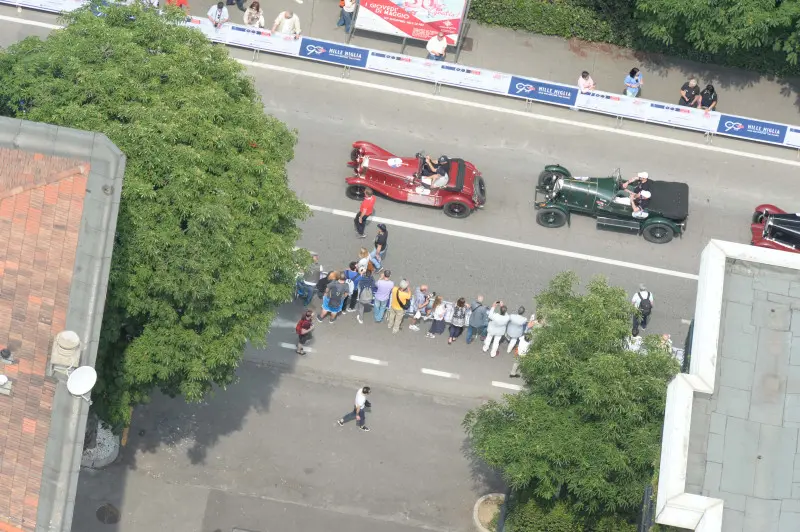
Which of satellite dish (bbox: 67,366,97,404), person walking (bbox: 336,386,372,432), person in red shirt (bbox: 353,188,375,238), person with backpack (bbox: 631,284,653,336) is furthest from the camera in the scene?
person in red shirt (bbox: 353,188,375,238)

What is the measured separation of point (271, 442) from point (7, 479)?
10.9 metres

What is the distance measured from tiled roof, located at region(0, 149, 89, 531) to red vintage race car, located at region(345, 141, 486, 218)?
1472cm

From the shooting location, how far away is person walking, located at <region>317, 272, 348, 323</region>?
31281 millimetres

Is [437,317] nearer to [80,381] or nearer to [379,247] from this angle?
[379,247]

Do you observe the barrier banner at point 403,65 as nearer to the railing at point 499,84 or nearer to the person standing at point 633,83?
the railing at point 499,84

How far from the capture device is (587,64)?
3997 centimetres

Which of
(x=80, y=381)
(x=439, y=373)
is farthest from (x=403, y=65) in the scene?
(x=80, y=381)

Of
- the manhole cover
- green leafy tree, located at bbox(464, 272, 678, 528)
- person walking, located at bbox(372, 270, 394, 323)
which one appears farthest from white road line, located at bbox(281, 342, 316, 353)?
green leafy tree, located at bbox(464, 272, 678, 528)

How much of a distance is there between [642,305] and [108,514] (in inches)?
561

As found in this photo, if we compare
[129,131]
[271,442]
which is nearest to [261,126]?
[129,131]

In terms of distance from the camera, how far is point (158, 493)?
28953mm

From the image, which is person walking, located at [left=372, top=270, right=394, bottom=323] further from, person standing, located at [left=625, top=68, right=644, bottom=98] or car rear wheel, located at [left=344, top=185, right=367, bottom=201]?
person standing, located at [left=625, top=68, right=644, bottom=98]

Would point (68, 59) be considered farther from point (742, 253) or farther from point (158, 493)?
point (742, 253)

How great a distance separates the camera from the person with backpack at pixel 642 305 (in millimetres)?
32062
